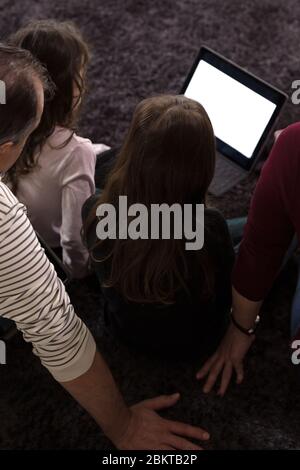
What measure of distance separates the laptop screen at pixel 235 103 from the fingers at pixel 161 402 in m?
0.62

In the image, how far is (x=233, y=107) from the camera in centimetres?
149

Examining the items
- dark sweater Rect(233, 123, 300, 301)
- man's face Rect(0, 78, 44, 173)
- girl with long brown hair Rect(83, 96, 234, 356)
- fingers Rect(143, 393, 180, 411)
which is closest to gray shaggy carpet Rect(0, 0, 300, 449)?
fingers Rect(143, 393, 180, 411)

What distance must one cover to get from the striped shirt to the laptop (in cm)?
75

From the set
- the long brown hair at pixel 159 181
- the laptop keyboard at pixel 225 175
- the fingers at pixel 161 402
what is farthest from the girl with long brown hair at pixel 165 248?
the laptop keyboard at pixel 225 175

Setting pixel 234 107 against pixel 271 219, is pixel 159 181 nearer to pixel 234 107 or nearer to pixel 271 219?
pixel 271 219

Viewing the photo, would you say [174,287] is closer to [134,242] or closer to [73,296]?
[134,242]

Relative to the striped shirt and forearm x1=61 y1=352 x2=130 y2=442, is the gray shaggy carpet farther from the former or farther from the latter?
the striped shirt

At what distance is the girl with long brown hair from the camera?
3.18 feet

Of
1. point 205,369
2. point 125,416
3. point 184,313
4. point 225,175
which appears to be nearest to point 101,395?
point 125,416

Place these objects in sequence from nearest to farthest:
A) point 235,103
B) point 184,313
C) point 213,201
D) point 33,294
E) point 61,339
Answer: point 33,294
point 61,339
point 184,313
point 235,103
point 213,201

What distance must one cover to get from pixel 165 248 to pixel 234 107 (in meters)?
0.61

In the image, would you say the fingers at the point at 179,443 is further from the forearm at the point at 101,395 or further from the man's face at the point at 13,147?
the man's face at the point at 13,147
